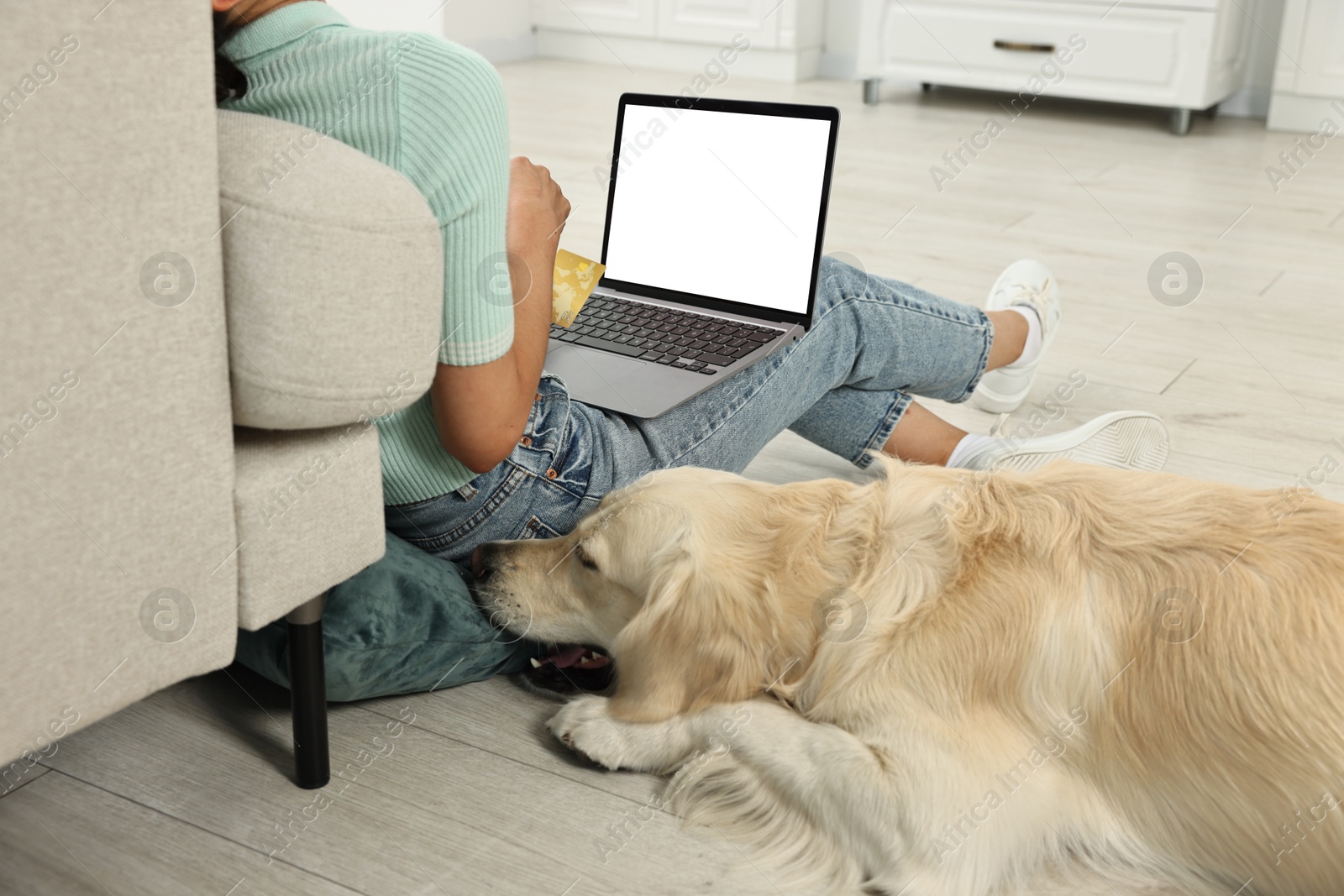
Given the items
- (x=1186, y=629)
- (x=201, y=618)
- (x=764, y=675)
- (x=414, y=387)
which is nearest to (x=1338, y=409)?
(x=1186, y=629)

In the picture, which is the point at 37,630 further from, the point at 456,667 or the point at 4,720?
the point at 456,667

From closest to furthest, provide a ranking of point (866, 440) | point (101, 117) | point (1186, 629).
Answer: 1. point (101, 117)
2. point (1186, 629)
3. point (866, 440)

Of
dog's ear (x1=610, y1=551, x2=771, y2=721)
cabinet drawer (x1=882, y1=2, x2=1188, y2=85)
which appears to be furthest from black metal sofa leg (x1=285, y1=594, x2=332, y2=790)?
cabinet drawer (x1=882, y1=2, x2=1188, y2=85)

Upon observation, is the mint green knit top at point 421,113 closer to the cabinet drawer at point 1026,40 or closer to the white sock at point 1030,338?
the white sock at point 1030,338

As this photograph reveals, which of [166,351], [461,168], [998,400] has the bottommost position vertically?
[998,400]

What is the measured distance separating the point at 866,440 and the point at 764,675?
2.58 feet

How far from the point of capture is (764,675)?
1307 millimetres

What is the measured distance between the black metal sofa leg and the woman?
22cm

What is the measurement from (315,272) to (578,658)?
72 centimetres

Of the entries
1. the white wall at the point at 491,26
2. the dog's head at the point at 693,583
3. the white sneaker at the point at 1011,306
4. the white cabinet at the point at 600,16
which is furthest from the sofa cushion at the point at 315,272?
the white cabinet at the point at 600,16

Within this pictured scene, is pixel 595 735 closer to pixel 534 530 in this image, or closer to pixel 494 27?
pixel 534 530

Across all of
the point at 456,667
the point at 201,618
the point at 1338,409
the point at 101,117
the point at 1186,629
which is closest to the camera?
the point at 101,117

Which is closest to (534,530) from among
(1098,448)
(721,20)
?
(1098,448)

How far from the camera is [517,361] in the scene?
4.39 feet
